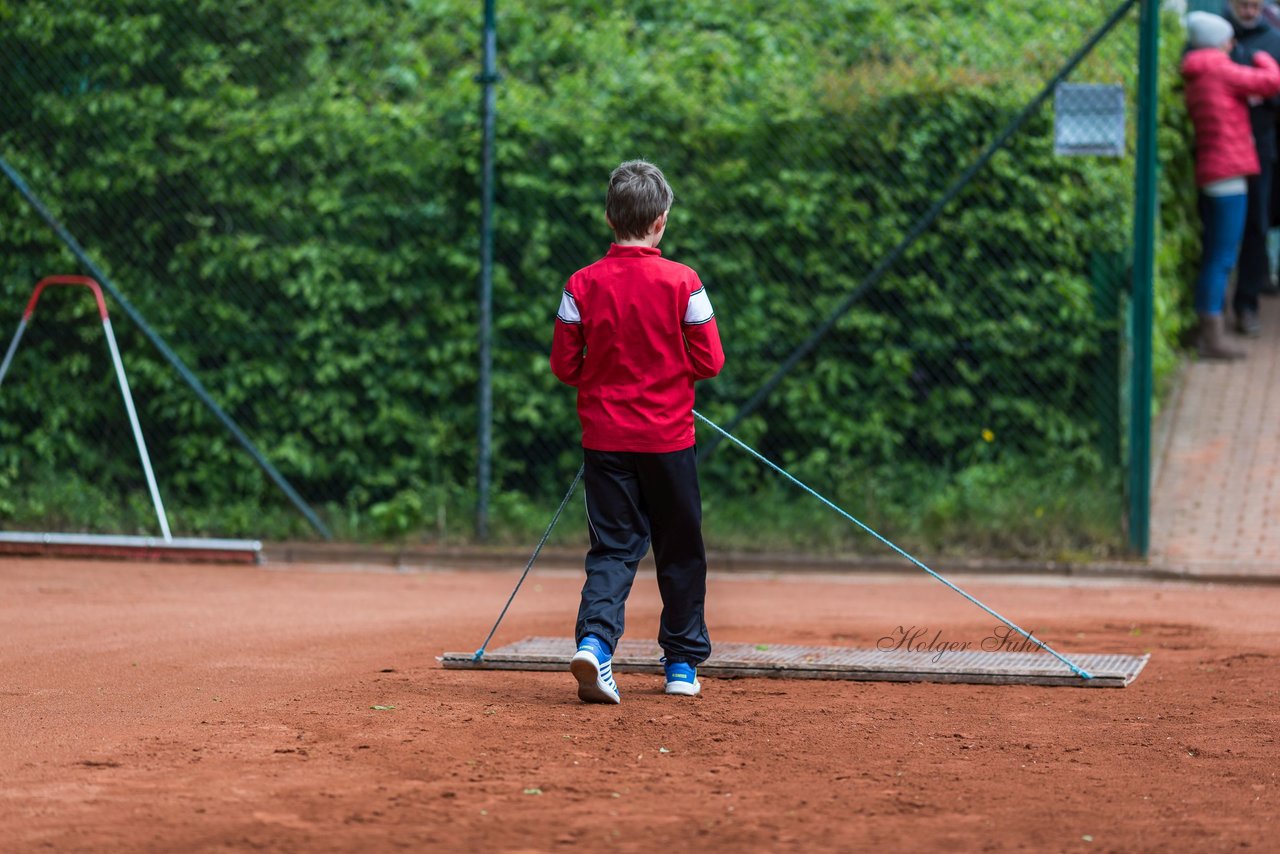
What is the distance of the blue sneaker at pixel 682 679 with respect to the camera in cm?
566

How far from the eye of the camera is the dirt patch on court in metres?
3.92

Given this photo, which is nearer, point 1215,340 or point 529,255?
point 529,255

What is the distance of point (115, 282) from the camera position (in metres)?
11.2

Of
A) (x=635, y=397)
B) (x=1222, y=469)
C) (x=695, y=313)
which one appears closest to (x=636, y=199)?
(x=695, y=313)

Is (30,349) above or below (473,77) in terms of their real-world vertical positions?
below

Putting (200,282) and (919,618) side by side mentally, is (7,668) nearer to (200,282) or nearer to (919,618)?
(919,618)

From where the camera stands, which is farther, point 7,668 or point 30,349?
point 30,349

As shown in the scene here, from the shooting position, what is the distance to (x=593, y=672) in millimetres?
5355

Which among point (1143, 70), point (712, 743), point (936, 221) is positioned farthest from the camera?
point (936, 221)

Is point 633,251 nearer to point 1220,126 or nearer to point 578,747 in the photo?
point 578,747

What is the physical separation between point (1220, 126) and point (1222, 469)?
238 centimetres

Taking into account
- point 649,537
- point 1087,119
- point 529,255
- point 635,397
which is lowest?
point 649,537

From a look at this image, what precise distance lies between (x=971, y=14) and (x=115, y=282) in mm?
5798

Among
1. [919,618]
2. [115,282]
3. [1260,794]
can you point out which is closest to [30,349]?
[115,282]
